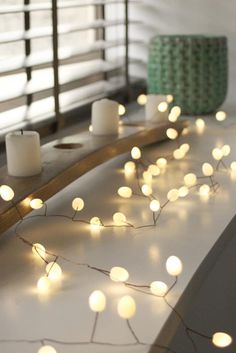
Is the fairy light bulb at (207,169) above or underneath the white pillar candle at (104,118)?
underneath

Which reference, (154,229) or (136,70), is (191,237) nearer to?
(154,229)

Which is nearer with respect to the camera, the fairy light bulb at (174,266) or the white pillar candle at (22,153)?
the fairy light bulb at (174,266)

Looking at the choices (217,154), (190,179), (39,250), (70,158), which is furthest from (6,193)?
(217,154)

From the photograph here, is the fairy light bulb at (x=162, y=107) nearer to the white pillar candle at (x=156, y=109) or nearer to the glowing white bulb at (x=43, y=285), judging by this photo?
the white pillar candle at (x=156, y=109)

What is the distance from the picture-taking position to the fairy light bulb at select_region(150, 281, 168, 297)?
60 centimetres

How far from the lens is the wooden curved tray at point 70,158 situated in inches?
29.7

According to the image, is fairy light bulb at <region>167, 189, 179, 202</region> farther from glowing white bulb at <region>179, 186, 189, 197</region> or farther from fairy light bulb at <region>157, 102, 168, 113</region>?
fairy light bulb at <region>157, 102, 168, 113</region>

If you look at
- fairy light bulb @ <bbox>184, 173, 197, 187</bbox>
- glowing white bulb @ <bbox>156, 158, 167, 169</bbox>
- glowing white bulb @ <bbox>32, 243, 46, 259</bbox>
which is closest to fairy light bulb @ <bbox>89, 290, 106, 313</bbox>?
glowing white bulb @ <bbox>32, 243, 46, 259</bbox>

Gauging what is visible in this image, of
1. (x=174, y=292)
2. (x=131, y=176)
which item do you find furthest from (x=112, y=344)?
(x=131, y=176)

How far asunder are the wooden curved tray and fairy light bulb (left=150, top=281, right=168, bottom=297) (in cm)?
20

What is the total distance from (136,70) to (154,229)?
2.88ft

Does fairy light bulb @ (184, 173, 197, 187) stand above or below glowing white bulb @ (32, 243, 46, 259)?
below

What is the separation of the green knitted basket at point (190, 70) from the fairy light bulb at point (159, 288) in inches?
31.3

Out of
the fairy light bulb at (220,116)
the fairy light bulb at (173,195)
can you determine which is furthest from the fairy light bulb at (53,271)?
the fairy light bulb at (220,116)
